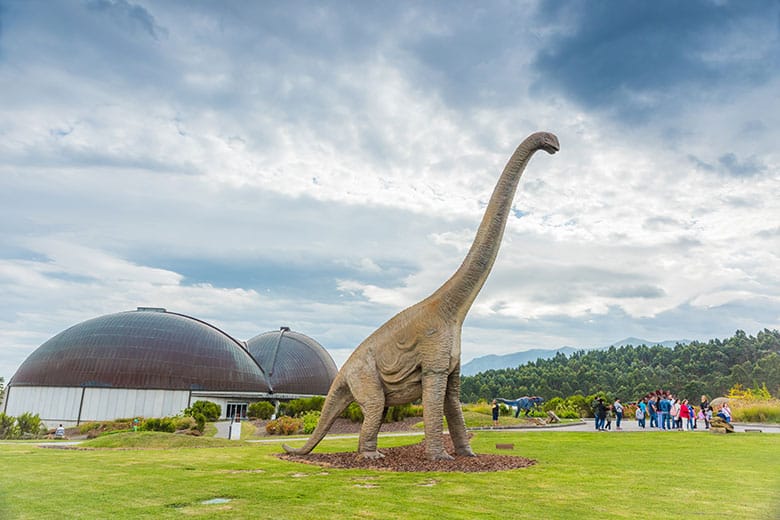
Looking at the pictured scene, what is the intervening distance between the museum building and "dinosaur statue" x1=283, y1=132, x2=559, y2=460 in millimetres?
29916

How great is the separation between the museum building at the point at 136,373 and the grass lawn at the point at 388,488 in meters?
25.3

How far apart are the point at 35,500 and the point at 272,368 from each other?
40.9m

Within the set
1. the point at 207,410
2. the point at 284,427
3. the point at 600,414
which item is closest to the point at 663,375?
the point at 600,414

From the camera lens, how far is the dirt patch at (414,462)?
405 inches

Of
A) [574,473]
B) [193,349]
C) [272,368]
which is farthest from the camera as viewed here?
[272,368]

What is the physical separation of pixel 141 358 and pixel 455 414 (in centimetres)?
3231

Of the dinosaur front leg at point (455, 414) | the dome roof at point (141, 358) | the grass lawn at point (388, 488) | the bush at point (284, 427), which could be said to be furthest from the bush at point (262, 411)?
the dinosaur front leg at point (455, 414)

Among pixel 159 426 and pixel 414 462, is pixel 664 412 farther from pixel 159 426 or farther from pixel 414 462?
pixel 159 426

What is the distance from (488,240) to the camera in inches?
437

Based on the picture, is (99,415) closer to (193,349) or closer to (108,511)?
(193,349)

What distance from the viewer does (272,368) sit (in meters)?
47.0

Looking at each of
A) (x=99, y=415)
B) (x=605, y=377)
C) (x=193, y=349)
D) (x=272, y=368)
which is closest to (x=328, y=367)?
(x=272, y=368)

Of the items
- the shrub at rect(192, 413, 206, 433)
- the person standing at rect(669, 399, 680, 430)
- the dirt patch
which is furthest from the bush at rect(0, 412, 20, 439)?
the person standing at rect(669, 399, 680, 430)

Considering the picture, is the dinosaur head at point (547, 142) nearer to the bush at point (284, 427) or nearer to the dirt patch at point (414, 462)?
the dirt patch at point (414, 462)
